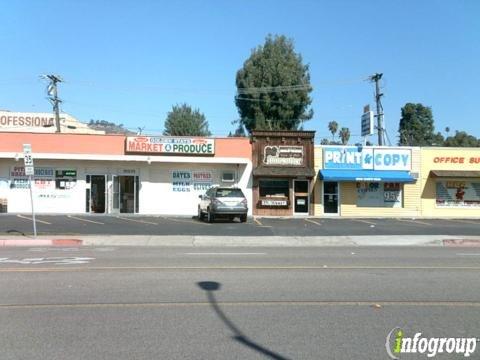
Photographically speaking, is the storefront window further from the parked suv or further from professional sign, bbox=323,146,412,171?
the parked suv

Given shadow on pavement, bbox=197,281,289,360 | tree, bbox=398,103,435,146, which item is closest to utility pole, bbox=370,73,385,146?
shadow on pavement, bbox=197,281,289,360

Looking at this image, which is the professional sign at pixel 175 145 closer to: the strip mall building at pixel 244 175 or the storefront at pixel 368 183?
the strip mall building at pixel 244 175

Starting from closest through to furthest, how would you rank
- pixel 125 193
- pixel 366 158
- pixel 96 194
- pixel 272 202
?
pixel 96 194 < pixel 125 193 < pixel 272 202 < pixel 366 158

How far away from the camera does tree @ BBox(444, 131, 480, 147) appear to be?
99.3m

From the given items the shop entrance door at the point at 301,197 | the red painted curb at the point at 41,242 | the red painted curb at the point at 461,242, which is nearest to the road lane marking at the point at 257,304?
the red painted curb at the point at 41,242

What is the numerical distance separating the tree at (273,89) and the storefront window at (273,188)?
20.8 meters

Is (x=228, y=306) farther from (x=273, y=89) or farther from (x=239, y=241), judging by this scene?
(x=273, y=89)

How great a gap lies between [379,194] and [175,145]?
41.6 ft

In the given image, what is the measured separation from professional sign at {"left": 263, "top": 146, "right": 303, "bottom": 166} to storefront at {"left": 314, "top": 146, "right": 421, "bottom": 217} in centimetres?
116

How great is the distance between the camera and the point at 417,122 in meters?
105

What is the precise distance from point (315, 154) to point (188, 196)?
801 centimetres

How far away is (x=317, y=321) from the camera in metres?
7.22

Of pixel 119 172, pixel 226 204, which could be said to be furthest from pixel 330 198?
Result: pixel 119 172

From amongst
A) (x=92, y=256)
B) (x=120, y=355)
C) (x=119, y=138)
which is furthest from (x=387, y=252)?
(x=119, y=138)
